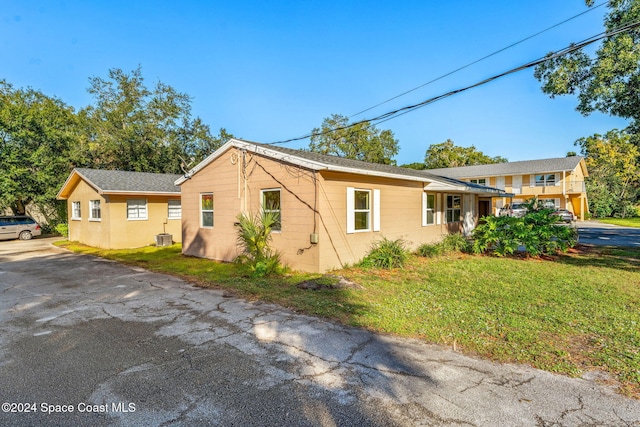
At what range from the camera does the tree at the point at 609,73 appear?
34.2 feet

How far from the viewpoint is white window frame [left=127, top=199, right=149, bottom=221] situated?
1527 cm

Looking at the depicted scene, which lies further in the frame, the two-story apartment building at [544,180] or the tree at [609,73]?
the two-story apartment building at [544,180]

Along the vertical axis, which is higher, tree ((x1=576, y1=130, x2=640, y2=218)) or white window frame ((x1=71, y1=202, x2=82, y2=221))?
tree ((x1=576, y1=130, x2=640, y2=218))

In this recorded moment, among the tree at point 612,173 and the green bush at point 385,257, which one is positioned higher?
the tree at point 612,173

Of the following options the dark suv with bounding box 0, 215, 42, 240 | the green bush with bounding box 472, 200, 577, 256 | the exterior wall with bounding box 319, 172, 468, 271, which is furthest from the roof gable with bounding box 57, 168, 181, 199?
the green bush with bounding box 472, 200, 577, 256

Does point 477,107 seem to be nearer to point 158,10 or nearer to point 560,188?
point 158,10

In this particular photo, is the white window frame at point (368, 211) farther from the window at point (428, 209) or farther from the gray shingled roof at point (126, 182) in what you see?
the gray shingled roof at point (126, 182)

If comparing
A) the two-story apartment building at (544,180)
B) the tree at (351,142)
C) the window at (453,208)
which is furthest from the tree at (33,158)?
the two-story apartment building at (544,180)

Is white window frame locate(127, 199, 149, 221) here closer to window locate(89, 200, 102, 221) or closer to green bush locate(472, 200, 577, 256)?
window locate(89, 200, 102, 221)

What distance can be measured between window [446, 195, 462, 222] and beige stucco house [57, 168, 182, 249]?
40.5 feet

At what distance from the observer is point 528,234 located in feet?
35.6

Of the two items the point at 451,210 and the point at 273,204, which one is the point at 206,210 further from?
the point at 451,210

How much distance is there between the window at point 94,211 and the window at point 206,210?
22.7 feet

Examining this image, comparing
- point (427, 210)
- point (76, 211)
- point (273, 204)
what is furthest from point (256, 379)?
point (76, 211)
